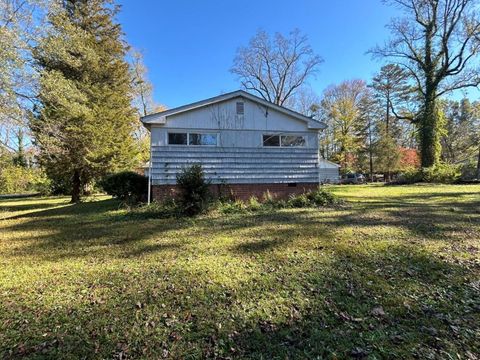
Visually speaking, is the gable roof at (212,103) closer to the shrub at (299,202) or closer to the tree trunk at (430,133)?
the shrub at (299,202)

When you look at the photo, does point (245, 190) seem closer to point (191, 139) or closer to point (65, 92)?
point (191, 139)

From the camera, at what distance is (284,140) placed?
12195mm

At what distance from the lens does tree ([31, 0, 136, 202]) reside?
1395cm

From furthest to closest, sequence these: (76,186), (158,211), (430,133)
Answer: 1. (430,133)
2. (76,186)
3. (158,211)

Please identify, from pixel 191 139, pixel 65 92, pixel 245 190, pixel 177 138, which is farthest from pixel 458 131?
pixel 65 92

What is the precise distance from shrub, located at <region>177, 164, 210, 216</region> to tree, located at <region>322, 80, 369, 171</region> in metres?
34.7

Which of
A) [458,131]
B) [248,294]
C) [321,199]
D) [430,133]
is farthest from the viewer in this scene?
[458,131]

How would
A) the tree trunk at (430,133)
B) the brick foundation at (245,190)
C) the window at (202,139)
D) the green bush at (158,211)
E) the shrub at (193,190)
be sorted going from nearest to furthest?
the shrub at (193,190), the green bush at (158,211), the brick foundation at (245,190), the window at (202,139), the tree trunk at (430,133)

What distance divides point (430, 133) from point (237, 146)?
62.6 ft

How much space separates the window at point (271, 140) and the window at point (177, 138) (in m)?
3.31

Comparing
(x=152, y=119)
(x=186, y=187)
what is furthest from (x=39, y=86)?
(x=186, y=187)

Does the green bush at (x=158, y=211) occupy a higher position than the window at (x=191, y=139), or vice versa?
the window at (x=191, y=139)

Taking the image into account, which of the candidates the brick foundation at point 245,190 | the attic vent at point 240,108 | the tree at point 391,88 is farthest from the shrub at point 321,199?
the tree at point 391,88

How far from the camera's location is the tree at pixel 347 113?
38812 mm
